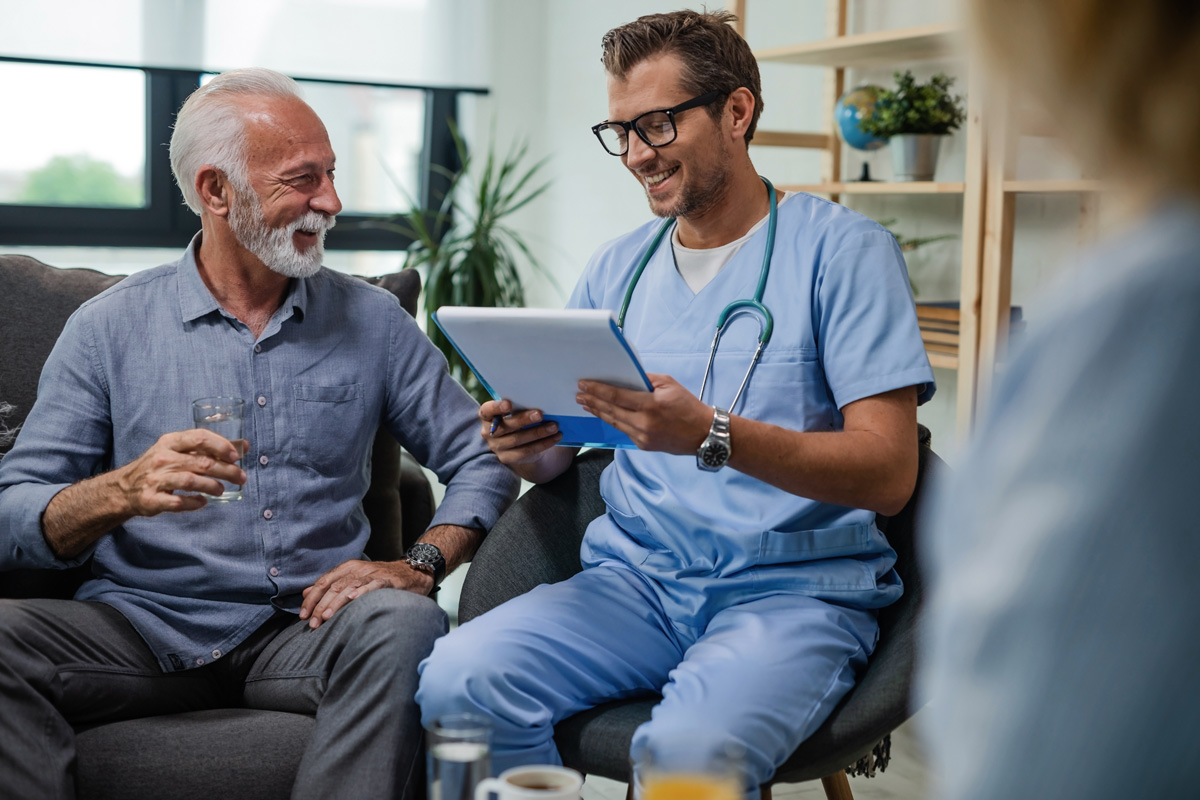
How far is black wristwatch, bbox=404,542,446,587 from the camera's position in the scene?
1603 mm

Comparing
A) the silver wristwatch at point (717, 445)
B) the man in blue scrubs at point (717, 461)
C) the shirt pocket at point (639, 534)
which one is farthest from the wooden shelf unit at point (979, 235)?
the silver wristwatch at point (717, 445)

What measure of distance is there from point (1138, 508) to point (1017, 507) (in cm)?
4

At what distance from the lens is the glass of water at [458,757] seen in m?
0.84

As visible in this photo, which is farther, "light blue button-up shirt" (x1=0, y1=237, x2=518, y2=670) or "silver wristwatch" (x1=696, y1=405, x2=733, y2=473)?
"light blue button-up shirt" (x1=0, y1=237, x2=518, y2=670)

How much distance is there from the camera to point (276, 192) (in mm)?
1678

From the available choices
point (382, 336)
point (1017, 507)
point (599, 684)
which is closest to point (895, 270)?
point (599, 684)

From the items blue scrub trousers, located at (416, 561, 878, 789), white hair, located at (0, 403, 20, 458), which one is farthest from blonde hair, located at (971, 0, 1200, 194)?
white hair, located at (0, 403, 20, 458)

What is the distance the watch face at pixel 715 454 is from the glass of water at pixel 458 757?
1.76 feet

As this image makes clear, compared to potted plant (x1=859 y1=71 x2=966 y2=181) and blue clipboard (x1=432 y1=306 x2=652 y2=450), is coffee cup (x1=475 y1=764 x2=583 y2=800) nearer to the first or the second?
blue clipboard (x1=432 y1=306 x2=652 y2=450)

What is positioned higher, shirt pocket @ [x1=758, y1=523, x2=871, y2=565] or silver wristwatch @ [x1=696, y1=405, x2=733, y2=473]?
silver wristwatch @ [x1=696, y1=405, x2=733, y2=473]

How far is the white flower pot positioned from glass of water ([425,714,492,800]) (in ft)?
6.37

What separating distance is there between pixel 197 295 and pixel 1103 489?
1.48 m

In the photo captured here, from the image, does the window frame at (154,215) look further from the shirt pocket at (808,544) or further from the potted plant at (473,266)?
the shirt pocket at (808,544)

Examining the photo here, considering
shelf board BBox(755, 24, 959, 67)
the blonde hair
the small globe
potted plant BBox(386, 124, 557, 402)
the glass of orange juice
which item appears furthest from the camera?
potted plant BBox(386, 124, 557, 402)
